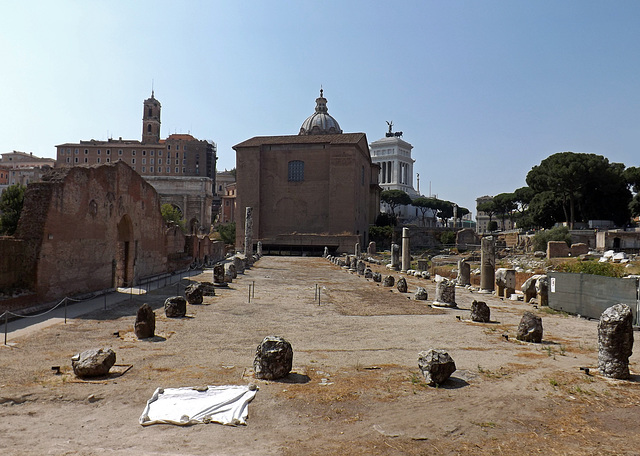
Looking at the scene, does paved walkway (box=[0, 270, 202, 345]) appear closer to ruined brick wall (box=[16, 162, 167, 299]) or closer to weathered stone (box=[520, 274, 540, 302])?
ruined brick wall (box=[16, 162, 167, 299])

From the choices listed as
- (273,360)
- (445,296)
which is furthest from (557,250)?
(273,360)

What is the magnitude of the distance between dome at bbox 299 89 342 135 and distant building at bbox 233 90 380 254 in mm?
14239

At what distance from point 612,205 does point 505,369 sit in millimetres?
52749

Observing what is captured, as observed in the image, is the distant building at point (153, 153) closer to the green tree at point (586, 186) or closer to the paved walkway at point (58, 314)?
the green tree at point (586, 186)

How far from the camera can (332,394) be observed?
19.4ft

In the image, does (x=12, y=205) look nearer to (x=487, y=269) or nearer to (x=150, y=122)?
(x=487, y=269)

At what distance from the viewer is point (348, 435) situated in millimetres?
4781

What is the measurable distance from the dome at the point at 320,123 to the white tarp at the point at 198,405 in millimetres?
65753

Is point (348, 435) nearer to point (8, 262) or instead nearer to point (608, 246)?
point (8, 262)

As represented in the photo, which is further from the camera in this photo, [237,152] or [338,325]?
[237,152]

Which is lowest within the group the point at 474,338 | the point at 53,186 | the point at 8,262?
the point at 474,338

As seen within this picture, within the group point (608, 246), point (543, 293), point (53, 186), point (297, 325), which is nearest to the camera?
point (297, 325)

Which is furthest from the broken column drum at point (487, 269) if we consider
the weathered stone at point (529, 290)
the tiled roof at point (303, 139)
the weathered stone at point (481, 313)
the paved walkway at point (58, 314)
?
the tiled roof at point (303, 139)

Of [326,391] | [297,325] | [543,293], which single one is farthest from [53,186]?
[543,293]
